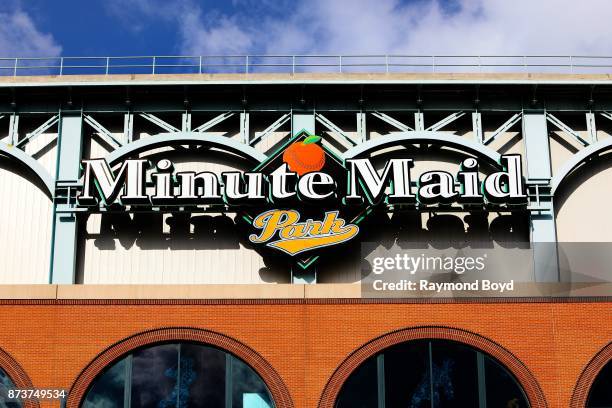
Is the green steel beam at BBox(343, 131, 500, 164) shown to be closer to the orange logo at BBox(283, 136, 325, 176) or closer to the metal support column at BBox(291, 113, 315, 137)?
the orange logo at BBox(283, 136, 325, 176)

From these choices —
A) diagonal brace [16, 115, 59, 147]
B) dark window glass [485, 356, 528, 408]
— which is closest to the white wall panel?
diagonal brace [16, 115, 59, 147]

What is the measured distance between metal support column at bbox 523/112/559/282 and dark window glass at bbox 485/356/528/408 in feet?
13.1

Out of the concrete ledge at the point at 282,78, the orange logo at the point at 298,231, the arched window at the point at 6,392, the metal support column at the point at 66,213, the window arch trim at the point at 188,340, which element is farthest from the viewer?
the concrete ledge at the point at 282,78

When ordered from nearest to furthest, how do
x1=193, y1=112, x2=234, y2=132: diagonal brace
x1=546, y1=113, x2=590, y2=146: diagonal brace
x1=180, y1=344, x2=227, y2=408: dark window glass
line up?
1. x1=180, y1=344, x2=227, y2=408: dark window glass
2. x1=193, y1=112, x2=234, y2=132: diagonal brace
3. x1=546, y1=113, x2=590, y2=146: diagonal brace

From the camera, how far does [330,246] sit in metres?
29.0

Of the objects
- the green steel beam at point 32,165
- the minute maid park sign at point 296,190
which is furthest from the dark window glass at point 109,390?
→ the green steel beam at point 32,165

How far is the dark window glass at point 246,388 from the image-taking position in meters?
26.5

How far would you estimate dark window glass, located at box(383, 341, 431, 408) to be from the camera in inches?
1040

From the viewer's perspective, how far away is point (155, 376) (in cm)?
2659

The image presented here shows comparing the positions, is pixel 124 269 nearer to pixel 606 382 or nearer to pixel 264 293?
pixel 264 293

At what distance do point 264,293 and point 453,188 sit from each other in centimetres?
730

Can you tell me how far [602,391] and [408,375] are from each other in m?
5.93

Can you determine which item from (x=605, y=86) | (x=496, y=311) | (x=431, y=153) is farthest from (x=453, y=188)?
(x=605, y=86)

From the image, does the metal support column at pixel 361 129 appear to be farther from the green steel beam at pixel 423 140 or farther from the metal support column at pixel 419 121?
the metal support column at pixel 419 121
